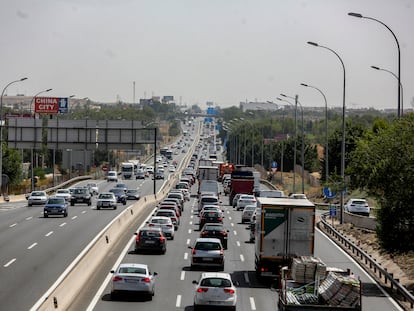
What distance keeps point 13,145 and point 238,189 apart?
797 inches

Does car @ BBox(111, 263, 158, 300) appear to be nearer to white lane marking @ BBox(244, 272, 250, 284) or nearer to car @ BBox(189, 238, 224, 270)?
white lane marking @ BBox(244, 272, 250, 284)

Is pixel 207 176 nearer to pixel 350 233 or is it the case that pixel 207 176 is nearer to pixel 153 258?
pixel 350 233

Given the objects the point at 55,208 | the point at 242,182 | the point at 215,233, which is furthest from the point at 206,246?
the point at 242,182

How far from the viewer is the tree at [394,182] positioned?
33.9 m

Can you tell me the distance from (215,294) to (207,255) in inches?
409

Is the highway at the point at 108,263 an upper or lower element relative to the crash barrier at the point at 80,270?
lower

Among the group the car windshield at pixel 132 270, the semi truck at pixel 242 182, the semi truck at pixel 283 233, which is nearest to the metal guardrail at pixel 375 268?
the semi truck at pixel 283 233

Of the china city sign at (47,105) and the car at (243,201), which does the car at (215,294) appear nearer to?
the car at (243,201)

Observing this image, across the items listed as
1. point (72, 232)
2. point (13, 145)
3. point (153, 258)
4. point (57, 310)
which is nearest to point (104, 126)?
point (13, 145)

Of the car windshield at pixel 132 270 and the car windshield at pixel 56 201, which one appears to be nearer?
the car windshield at pixel 132 270

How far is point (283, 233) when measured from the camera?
33.1m

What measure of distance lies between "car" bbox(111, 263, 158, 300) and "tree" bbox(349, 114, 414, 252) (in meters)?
9.81

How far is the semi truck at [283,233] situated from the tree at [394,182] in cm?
322

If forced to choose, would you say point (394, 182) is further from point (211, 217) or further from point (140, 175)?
point (140, 175)
